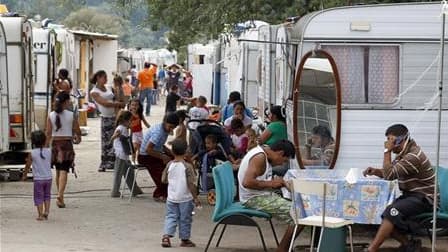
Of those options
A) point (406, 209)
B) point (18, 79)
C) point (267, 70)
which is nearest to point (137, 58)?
point (18, 79)

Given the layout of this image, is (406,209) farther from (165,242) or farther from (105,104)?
(105,104)

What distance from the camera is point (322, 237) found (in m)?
9.79

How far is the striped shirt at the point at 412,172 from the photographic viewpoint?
33.5 ft

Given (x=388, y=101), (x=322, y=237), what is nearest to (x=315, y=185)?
(x=322, y=237)

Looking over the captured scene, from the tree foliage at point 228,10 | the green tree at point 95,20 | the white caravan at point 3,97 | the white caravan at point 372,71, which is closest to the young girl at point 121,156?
the white caravan at point 3,97

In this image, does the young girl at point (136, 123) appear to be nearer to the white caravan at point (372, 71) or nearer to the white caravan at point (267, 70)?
the white caravan at point (267, 70)

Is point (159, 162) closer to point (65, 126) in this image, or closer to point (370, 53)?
point (65, 126)

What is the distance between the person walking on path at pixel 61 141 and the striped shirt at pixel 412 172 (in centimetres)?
499

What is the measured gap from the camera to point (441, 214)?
10.4 m

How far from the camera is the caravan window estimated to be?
11734 millimetres

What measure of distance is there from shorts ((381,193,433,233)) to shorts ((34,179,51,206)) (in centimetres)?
432

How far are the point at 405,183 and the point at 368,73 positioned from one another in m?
1.81

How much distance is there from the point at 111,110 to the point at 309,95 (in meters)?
6.28

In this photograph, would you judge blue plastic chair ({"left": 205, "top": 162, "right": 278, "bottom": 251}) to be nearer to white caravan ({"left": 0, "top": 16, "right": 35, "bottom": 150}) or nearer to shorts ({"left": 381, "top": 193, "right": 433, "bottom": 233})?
shorts ({"left": 381, "top": 193, "right": 433, "bottom": 233})
